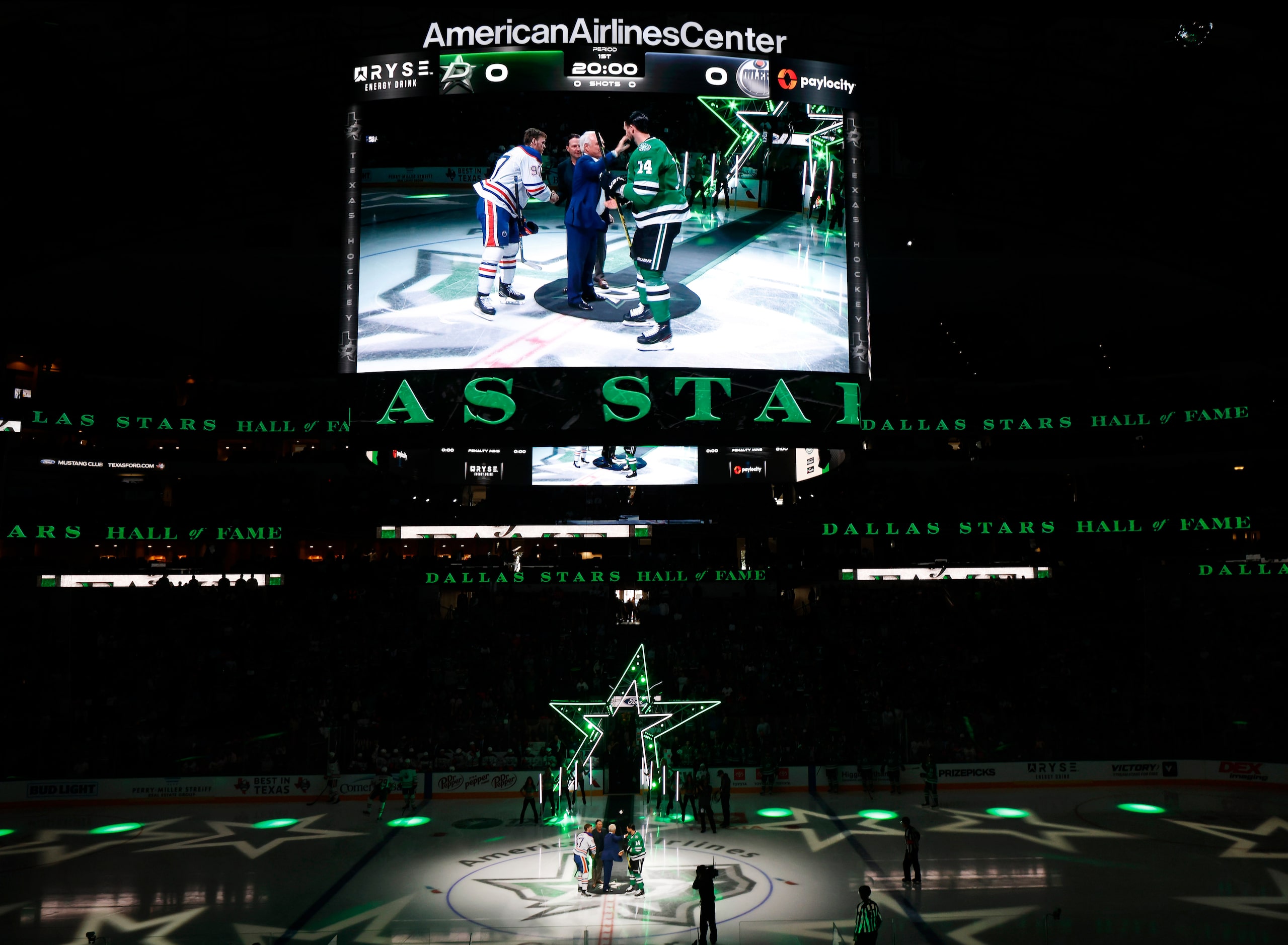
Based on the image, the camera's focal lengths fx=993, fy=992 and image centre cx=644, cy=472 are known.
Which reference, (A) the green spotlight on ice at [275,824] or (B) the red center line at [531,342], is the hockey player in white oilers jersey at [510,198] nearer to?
(B) the red center line at [531,342]

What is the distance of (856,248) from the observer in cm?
2328

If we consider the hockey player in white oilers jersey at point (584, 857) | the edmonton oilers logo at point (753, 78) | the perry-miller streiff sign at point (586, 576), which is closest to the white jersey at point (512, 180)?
the edmonton oilers logo at point (753, 78)

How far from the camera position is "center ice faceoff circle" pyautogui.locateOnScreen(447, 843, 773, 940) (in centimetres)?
1734

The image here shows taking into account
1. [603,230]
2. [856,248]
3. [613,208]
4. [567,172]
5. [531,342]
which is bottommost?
[531,342]

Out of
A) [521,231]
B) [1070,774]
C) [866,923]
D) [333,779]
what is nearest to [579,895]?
[866,923]

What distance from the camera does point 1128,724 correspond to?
105ft

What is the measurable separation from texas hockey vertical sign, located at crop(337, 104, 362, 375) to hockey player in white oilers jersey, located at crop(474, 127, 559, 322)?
2.81 metres

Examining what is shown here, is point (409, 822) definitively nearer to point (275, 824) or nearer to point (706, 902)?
point (275, 824)

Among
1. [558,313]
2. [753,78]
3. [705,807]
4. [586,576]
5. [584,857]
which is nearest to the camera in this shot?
[584,857]

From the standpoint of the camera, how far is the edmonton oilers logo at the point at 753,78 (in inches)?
907

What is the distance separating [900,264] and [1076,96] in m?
13.1

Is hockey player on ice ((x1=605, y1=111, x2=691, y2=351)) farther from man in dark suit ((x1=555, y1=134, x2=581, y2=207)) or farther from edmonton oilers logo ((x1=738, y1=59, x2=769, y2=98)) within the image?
edmonton oilers logo ((x1=738, y1=59, x2=769, y2=98))

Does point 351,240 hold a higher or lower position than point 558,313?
higher

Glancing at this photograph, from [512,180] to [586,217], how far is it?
77.0 inches
